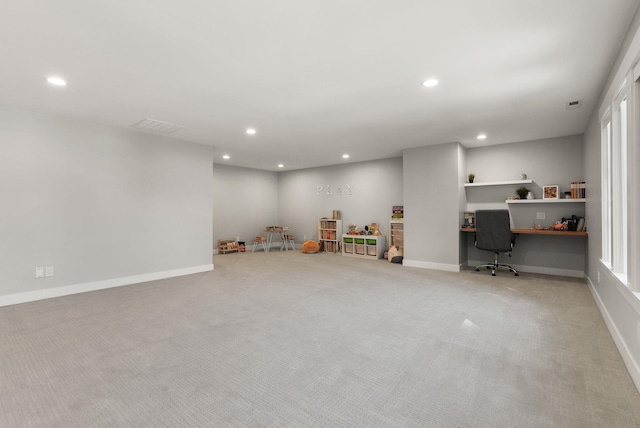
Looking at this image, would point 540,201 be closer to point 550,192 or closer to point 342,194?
point 550,192

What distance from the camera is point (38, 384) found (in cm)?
199

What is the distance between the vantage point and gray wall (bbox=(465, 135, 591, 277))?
5215 millimetres

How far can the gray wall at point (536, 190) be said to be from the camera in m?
5.21

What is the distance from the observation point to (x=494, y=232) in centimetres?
514

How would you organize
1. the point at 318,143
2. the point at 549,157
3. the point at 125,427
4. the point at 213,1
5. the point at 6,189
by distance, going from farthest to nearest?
the point at 318,143 < the point at 549,157 < the point at 6,189 < the point at 213,1 < the point at 125,427

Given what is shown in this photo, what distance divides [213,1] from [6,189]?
153 inches

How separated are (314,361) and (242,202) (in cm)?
705

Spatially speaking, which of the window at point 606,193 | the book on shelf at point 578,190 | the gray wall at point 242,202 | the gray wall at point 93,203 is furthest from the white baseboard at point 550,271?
the gray wall at point 242,202

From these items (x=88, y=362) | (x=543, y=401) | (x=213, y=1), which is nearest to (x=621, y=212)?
(x=543, y=401)

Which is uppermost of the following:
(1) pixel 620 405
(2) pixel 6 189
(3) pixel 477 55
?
(3) pixel 477 55

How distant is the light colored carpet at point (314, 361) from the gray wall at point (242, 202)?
4.28 m

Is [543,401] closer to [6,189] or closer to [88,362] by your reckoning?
[88,362]

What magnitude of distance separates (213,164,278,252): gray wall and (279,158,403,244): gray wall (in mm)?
445

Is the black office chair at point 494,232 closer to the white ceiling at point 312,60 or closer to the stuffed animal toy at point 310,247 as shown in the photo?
the white ceiling at point 312,60
